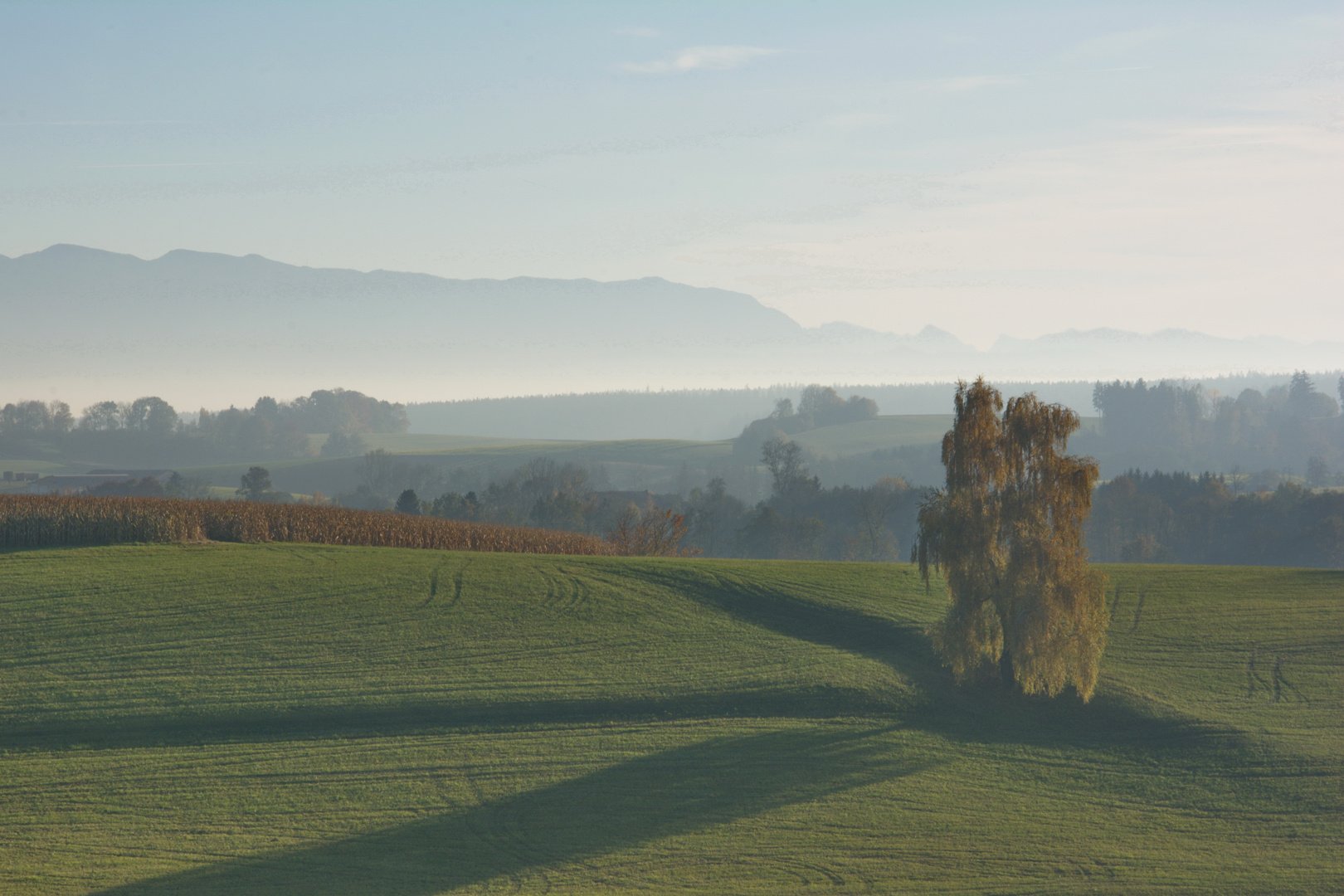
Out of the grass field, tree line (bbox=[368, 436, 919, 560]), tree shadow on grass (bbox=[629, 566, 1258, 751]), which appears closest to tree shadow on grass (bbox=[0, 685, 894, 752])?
the grass field

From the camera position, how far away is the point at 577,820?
17281 mm

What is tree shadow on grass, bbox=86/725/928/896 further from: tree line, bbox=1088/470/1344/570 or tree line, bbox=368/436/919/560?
tree line, bbox=1088/470/1344/570

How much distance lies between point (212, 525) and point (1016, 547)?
1202 inches

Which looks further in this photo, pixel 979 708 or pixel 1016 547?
pixel 979 708

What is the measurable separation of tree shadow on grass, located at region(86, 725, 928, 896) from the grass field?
0.23 feet

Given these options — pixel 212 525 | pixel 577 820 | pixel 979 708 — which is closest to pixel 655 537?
pixel 212 525

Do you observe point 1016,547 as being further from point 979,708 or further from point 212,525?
point 212,525

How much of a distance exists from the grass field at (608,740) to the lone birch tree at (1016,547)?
1.65 meters

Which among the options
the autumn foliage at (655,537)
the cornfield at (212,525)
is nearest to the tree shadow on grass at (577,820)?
the cornfield at (212,525)

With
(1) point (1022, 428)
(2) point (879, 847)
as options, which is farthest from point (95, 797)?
(1) point (1022, 428)

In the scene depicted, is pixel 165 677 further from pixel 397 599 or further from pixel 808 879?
pixel 808 879

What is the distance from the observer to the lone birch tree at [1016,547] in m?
23.7

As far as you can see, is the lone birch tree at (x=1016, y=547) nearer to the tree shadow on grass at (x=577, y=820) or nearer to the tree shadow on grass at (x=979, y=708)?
the tree shadow on grass at (x=979, y=708)

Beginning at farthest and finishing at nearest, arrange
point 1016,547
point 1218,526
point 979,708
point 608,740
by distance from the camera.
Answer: point 1218,526 < point 979,708 < point 1016,547 < point 608,740
